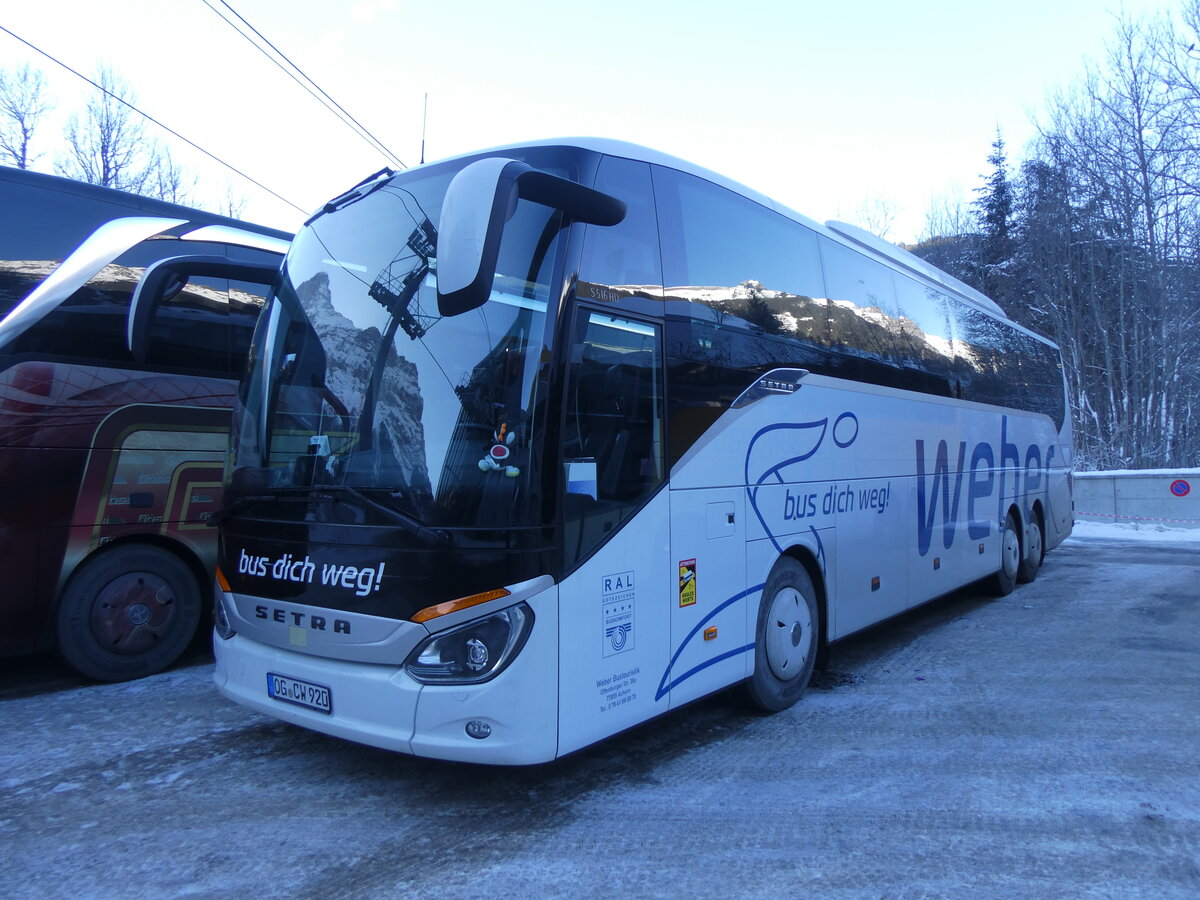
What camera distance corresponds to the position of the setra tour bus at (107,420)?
5.66m

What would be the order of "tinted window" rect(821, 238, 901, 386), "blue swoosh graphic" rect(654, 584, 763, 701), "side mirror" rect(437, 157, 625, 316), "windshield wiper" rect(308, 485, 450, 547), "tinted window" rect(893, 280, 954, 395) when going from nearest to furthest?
"side mirror" rect(437, 157, 625, 316) < "windshield wiper" rect(308, 485, 450, 547) < "blue swoosh graphic" rect(654, 584, 763, 701) < "tinted window" rect(821, 238, 901, 386) < "tinted window" rect(893, 280, 954, 395)

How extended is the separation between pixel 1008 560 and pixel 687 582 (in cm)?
785

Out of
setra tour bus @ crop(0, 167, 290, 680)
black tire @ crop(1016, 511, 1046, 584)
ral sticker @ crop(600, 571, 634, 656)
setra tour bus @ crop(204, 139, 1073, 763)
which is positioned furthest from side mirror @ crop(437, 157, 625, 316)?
black tire @ crop(1016, 511, 1046, 584)

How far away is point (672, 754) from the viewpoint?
16.2 feet

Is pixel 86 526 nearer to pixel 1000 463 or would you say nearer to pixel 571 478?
pixel 571 478

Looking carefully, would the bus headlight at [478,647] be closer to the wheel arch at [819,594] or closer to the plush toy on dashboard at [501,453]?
the plush toy on dashboard at [501,453]

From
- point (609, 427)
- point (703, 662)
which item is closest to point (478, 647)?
point (609, 427)

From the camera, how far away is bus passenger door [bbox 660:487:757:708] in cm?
457

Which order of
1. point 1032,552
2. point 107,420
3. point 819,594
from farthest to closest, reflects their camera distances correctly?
point 1032,552 < point 819,594 < point 107,420

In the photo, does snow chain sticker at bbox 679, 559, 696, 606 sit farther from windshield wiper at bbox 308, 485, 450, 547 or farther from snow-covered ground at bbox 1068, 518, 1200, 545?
snow-covered ground at bbox 1068, 518, 1200, 545

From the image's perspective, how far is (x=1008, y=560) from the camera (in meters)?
10.8

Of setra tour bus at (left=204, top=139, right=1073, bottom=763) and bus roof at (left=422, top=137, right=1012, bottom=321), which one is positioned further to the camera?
bus roof at (left=422, top=137, right=1012, bottom=321)

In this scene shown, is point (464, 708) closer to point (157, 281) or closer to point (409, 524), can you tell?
point (409, 524)

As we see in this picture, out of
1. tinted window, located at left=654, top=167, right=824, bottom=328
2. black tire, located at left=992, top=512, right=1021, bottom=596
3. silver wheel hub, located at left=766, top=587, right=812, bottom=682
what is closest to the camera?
tinted window, located at left=654, top=167, right=824, bottom=328
